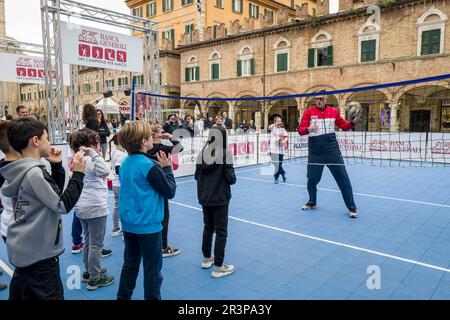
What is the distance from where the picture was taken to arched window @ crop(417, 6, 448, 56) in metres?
21.4

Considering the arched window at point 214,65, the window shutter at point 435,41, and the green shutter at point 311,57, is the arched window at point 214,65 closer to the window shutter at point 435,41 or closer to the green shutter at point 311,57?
the green shutter at point 311,57

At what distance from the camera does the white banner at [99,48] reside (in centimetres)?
992

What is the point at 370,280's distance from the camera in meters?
4.03

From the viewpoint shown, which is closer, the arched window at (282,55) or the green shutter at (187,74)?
the arched window at (282,55)

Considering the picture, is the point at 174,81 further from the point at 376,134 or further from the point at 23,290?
the point at 23,290

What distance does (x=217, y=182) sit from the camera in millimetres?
4188

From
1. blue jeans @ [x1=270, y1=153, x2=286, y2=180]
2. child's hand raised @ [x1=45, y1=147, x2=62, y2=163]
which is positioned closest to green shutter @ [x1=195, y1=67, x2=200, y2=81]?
blue jeans @ [x1=270, y1=153, x2=286, y2=180]

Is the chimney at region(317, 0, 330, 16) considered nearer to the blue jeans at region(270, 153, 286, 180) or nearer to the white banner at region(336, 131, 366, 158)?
the white banner at region(336, 131, 366, 158)

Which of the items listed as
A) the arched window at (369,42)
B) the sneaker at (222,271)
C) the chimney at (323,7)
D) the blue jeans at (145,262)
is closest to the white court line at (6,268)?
the blue jeans at (145,262)

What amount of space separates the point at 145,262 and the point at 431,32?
82.5 ft

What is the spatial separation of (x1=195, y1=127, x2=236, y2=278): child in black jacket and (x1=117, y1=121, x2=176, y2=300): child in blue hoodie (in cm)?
99

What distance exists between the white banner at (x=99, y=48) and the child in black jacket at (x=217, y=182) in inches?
302

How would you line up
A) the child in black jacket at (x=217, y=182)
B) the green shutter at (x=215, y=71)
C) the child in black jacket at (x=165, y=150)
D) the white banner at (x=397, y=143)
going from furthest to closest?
the green shutter at (x=215, y=71)
the white banner at (x=397, y=143)
the child in black jacket at (x=165, y=150)
the child in black jacket at (x=217, y=182)

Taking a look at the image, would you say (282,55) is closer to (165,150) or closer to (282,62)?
(282,62)
